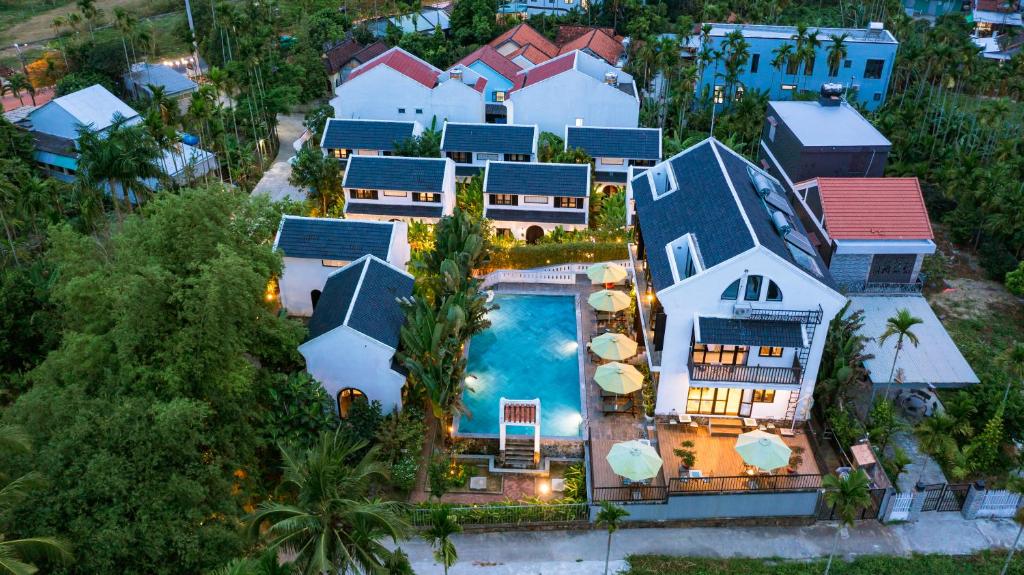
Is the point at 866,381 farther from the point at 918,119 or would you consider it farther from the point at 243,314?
the point at 918,119

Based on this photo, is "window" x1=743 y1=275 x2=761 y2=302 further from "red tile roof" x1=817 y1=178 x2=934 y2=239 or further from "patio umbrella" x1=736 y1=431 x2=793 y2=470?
"red tile roof" x1=817 y1=178 x2=934 y2=239

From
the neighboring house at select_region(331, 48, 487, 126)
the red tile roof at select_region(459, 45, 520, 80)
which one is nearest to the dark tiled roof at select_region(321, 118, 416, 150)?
the neighboring house at select_region(331, 48, 487, 126)

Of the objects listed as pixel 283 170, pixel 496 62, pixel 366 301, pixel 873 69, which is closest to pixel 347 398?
pixel 366 301

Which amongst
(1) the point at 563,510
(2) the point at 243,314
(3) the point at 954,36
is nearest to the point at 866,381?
(1) the point at 563,510

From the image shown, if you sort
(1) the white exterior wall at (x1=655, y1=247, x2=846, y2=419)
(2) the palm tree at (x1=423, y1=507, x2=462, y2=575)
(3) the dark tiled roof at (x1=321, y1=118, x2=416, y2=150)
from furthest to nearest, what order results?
(3) the dark tiled roof at (x1=321, y1=118, x2=416, y2=150)
(1) the white exterior wall at (x1=655, y1=247, x2=846, y2=419)
(2) the palm tree at (x1=423, y1=507, x2=462, y2=575)

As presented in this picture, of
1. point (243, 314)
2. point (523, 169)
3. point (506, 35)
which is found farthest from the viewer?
point (506, 35)
